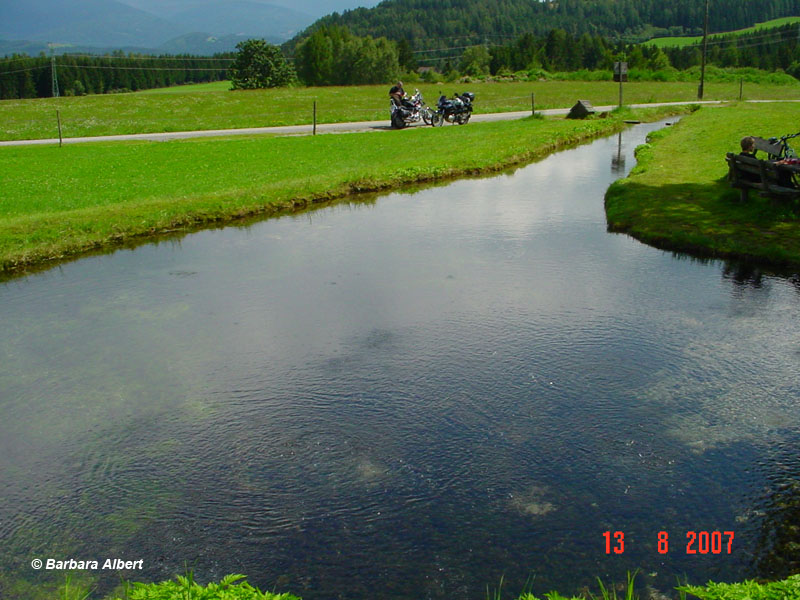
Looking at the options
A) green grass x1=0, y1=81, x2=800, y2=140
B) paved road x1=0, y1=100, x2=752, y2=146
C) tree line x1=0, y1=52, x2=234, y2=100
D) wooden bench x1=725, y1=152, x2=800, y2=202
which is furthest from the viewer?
tree line x1=0, y1=52, x2=234, y2=100

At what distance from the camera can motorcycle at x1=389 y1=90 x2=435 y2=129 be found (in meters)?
35.6

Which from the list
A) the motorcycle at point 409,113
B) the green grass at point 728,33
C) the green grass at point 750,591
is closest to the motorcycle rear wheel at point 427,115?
the motorcycle at point 409,113

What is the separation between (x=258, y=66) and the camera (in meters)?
101

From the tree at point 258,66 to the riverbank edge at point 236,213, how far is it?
79.1 meters

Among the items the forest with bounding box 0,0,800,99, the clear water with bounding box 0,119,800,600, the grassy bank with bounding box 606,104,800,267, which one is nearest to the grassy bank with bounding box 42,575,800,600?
the clear water with bounding box 0,119,800,600

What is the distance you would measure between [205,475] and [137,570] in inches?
48.9

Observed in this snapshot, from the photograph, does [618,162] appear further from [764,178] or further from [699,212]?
[764,178]

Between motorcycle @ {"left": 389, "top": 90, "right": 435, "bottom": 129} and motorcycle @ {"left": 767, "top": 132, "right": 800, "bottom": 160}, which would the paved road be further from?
motorcycle @ {"left": 767, "top": 132, "right": 800, "bottom": 160}

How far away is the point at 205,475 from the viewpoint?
6.34 metres

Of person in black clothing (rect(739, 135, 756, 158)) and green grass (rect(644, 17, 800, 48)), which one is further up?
green grass (rect(644, 17, 800, 48))

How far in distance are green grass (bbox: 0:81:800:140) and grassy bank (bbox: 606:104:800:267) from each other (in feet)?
81.3

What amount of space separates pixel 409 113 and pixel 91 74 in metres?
113

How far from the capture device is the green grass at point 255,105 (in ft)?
136

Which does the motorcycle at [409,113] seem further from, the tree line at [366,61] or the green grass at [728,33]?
the green grass at [728,33]
